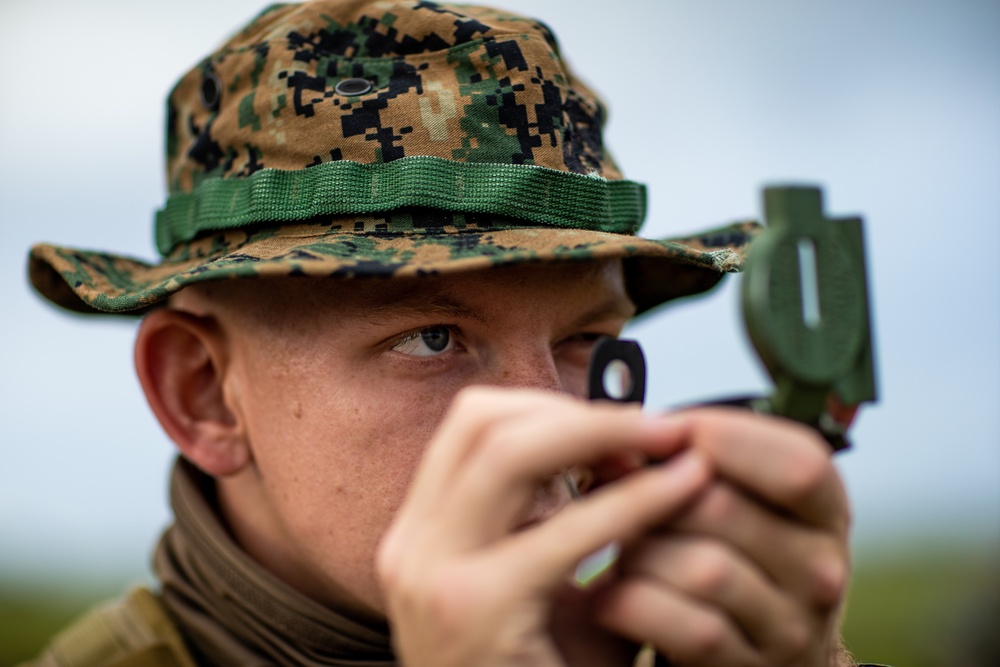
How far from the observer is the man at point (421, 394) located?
1.22 metres

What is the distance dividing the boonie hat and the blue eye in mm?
234

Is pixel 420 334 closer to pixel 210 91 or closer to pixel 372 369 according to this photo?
pixel 372 369

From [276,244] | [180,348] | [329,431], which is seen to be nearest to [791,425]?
[329,431]

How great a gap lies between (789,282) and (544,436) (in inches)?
16.1

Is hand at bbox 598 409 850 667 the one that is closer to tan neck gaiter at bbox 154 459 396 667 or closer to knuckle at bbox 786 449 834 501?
knuckle at bbox 786 449 834 501

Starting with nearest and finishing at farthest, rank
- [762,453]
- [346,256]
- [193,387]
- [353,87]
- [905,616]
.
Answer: [762,453], [346,256], [353,87], [193,387], [905,616]

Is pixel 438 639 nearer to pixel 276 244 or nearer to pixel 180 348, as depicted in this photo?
pixel 276 244

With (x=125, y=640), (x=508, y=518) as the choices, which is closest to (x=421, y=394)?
(x=508, y=518)

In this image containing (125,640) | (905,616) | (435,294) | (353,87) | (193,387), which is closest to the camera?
(435,294)

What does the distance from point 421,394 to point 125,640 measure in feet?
4.61

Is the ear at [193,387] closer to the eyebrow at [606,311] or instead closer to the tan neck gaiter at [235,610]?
the tan neck gaiter at [235,610]

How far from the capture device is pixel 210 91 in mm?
2643

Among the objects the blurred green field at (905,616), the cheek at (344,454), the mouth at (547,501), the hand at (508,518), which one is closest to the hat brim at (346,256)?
the cheek at (344,454)

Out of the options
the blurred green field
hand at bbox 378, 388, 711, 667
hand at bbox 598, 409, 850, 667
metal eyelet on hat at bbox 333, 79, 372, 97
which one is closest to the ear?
metal eyelet on hat at bbox 333, 79, 372, 97
